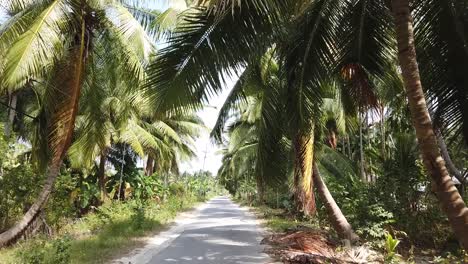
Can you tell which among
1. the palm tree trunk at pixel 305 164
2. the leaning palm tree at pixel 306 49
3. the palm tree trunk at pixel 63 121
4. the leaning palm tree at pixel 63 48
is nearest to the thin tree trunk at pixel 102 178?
the leaning palm tree at pixel 63 48

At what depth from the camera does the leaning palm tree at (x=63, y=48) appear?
10164 millimetres

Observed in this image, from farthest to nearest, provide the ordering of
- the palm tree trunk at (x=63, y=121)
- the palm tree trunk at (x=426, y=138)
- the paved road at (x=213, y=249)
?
1. the palm tree trunk at (x=63, y=121)
2. the paved road at (x=213, y=249)
3. the palm tree trunk at (x=426, y=138)

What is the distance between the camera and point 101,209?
17469 mm

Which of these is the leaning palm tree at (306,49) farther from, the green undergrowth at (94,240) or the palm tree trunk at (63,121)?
the palm tree trunk at (63,121)

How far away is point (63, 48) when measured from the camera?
11.8 metres

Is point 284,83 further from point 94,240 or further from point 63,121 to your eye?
point 94,240

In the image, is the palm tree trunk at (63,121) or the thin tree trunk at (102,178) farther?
the thin tree trunk at (102,178)

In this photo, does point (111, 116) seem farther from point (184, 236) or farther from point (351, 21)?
point (351, 21)

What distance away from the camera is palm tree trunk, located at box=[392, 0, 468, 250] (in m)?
4.80

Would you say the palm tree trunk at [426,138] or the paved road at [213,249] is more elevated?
the palm tree trunk at [426,138]

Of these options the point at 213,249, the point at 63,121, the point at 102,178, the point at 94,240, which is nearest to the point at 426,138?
the point at 213,249

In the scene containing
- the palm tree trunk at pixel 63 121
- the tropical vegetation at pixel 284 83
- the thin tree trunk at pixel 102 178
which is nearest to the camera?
the tropical vegetation at pixel 284 83

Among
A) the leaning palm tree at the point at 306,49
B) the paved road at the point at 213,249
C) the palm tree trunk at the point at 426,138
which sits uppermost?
the leaning palm tree at the point at 306,49

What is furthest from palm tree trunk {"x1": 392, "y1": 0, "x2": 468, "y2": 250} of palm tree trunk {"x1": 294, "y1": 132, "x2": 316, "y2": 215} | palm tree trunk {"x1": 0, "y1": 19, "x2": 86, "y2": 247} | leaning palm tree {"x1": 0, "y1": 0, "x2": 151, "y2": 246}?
palm tree trunk {"x1": 0, "y1": 19, "x2": 86, "y2": 247}
